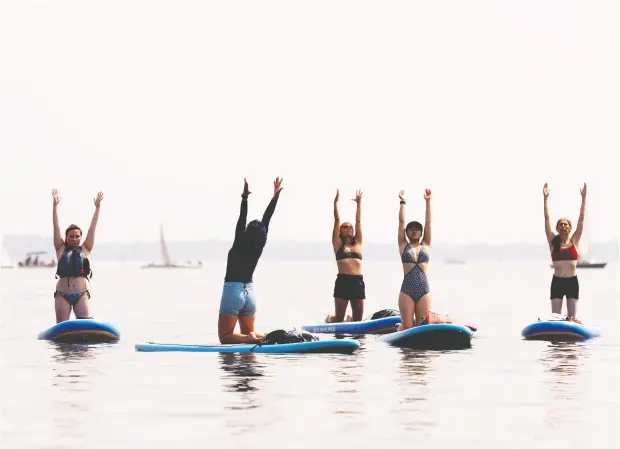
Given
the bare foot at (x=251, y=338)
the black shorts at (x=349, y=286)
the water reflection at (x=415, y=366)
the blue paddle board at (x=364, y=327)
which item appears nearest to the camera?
the water reflection at (x=415, y=366)

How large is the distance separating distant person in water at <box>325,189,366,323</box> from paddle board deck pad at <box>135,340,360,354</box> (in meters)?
4.47

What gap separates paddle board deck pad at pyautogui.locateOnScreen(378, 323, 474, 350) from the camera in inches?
997

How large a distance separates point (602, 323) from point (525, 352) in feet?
49.8

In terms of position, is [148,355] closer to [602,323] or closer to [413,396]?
[413,396]

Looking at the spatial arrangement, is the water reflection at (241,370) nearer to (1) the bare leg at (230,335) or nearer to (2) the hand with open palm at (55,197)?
(1) the bare leg at (230,335)

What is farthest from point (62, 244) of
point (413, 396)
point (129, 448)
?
point (129, 448)

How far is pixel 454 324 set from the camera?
84.6 ft

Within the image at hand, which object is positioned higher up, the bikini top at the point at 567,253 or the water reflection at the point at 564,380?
the bikini top at the point at 567,253

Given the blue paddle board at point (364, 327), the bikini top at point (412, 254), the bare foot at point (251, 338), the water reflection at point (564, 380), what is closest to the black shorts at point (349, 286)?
the blue paddle board at point (364, 327)

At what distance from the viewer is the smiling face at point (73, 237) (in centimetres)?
2580

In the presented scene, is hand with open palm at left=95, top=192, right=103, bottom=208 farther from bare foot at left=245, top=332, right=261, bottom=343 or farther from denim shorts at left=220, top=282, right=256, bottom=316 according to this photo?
bare foot at left=245, top=332, right=261, bottom=343

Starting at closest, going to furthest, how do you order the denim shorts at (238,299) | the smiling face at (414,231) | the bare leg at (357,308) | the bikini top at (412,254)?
the denim shorts at (238,299) → the smiling face at (414,231) → the bikini top at (412,254) → the bare leg at (357,308)

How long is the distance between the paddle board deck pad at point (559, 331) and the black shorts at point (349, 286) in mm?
3869

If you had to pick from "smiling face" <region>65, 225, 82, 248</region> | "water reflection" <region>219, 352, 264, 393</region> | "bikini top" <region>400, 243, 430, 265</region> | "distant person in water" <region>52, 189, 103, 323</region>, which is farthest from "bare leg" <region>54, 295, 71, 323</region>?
"bikini top" <region>400, 243, 430, 265</region>
